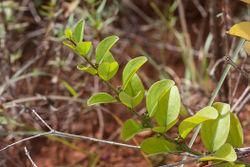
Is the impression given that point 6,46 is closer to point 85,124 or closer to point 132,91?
point 85,124

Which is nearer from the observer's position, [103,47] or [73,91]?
[103,47]

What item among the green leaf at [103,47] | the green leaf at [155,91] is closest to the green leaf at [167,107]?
the green leaf at [155,91]

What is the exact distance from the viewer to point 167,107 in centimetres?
47

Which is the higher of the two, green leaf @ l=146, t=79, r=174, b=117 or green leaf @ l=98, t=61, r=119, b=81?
green leaf @ l=98, t=61, r=119, b=81

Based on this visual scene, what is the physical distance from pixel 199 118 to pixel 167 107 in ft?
0.20

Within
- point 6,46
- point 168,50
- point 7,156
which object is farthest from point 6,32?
point 168,50

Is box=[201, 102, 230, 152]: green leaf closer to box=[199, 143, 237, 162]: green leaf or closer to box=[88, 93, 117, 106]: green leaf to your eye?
box=[199, 143, 237, 162]: green leaf

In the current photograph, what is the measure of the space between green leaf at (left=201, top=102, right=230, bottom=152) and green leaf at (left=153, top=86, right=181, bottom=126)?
0.06 m

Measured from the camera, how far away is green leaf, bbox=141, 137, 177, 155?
455mm

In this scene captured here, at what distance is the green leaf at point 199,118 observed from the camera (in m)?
0.41

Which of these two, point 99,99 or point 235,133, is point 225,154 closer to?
point 235,133

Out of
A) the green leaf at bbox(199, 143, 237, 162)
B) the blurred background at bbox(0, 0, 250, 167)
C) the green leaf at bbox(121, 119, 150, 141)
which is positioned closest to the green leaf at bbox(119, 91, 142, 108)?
the green leaf at bbox(121, 119, 150, 141)

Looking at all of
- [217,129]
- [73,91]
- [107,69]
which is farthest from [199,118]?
[73,91]

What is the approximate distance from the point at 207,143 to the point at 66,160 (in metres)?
0.81
